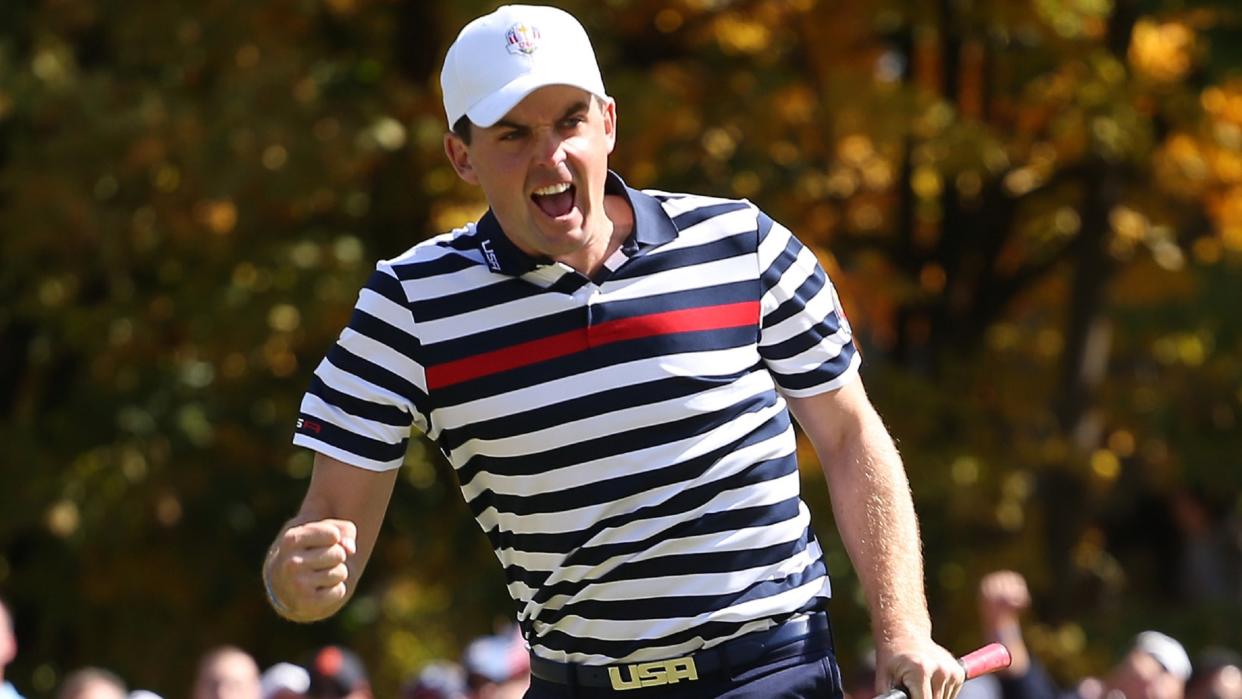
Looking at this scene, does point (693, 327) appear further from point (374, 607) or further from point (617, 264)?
point (374, 607)

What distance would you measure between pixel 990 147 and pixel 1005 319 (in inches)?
104

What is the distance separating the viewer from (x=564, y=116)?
362 centimetres

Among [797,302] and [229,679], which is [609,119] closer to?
[797,302]

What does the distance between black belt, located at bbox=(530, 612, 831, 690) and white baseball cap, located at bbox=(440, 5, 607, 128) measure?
96 cm

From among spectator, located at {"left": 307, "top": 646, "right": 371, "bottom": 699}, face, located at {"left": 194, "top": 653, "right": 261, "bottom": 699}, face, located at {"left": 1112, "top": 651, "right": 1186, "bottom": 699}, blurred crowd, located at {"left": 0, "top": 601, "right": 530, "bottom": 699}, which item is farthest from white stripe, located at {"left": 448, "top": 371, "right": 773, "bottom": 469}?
face, located at {"left": 1112, "top": 651, "right": 1186, "bottom": 699}

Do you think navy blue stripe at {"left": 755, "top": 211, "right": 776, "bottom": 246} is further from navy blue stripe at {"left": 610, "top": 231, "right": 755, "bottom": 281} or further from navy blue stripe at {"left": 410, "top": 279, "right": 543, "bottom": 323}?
navy blue stripe at {"left": 410, "top": 279, "right": 543, "bottom": 323}

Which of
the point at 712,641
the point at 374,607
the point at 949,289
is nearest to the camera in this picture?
the point at 712,641

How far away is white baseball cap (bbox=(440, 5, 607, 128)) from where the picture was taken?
11.7 feet

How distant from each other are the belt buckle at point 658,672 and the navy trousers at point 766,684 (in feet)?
0.04

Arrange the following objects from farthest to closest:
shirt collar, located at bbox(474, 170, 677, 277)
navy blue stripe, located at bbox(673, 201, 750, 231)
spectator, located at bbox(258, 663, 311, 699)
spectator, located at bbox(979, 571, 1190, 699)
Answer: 1. spectator, located at bbox(979, 571, 1190, 699)
2. spectator, located at bbox(258, 663, 311, 699)
3. navy blue stripe, located at bbox(673, 201, 750, 231)
4. shirt collar, located at bbox(474, 170, 677, 277)

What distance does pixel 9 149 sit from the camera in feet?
41.4

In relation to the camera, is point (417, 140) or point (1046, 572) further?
point (1046, 572)

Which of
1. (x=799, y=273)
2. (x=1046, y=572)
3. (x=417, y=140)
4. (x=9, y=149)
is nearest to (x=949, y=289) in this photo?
(x=1046, y=572)

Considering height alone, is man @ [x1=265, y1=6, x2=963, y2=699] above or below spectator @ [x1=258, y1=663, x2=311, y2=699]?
above
